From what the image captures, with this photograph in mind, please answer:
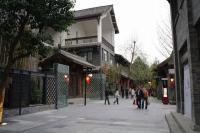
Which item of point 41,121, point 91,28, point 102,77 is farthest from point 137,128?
point 91,28

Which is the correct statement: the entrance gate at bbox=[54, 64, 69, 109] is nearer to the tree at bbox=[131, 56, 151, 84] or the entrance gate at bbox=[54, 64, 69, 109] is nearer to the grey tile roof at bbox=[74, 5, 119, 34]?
the grey tile roof at bbox=[74, 5, 119, 34]

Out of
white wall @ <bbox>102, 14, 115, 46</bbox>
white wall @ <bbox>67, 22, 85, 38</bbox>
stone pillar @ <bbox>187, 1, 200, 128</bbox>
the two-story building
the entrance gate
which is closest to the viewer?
stone pillar @ <bbox>187, 1, 200, 128</bbox>

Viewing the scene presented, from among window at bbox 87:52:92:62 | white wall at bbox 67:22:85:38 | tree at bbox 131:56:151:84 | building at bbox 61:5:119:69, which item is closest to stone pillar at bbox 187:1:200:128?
building at bbox 61:5:119:69

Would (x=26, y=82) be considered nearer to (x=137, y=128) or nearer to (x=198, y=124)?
(x=137, y=128)

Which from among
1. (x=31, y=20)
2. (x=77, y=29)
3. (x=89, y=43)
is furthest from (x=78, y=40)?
(x=31, y=20)

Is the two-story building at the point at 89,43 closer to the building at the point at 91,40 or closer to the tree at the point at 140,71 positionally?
the building at the point at 91,40

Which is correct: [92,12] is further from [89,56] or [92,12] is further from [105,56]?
[105,56]

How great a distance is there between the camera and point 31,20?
10.8 meters

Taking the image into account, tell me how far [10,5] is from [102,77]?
803 inches

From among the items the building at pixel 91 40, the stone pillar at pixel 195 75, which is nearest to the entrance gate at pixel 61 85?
the stone pillar at pixel 195 75

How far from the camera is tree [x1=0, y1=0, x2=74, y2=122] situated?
996 cm

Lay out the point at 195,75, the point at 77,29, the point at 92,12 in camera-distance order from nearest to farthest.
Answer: the point at 195,75, the point at 92,12, the point at 77,29

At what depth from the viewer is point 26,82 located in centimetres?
1381

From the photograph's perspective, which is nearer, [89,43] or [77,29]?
[89,43]
